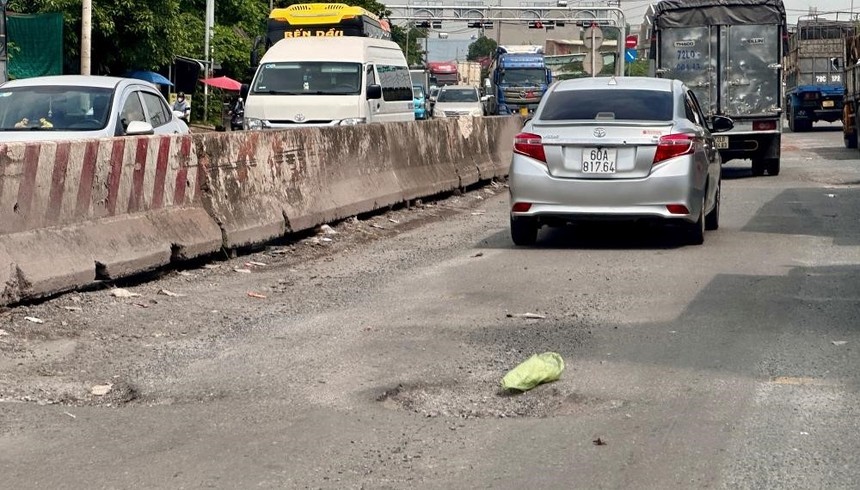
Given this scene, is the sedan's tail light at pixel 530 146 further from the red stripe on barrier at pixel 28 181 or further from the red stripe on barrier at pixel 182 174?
the red stripe on barrier at pixel 28 181

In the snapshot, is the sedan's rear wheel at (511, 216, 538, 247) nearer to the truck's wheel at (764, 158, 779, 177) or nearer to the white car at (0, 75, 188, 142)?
the white car at (0, 75, 188, 142)

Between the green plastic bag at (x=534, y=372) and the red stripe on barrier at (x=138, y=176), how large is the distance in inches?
171

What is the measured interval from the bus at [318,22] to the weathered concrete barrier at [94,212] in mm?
18197

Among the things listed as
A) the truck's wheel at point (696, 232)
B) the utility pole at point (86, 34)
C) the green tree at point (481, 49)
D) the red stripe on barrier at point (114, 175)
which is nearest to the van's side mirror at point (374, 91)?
the utility pole at point (86, 34)

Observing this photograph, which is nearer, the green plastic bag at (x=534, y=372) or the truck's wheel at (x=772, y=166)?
the green plastic bag at (x=534, y=372)

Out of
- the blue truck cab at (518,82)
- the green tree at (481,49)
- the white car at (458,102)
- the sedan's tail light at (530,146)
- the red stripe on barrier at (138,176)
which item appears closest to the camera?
the red stripe on barrier at (138,176)

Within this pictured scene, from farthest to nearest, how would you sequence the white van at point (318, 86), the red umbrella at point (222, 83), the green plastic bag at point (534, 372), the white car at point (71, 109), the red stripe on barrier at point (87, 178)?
the red umbrella at point (222, 83) < the white van at point (318, 86) < the white car at point (71, 109) < the red stripe on barrier at point (87, 178) < the green plastic bag at point (534, 372)

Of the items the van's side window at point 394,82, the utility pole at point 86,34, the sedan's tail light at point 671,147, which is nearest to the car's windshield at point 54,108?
the sedan's tail light at point 671,147

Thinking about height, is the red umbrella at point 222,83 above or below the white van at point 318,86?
above

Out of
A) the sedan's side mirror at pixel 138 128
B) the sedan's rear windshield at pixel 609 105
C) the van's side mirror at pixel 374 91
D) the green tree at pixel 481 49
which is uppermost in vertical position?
the green tree at pixel 481 49

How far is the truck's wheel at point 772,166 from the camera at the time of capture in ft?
73.4

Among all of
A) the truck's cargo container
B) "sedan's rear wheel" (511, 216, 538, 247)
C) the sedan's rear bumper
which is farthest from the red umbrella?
the sedan's rear bumper

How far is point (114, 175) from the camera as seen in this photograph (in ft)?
32.3

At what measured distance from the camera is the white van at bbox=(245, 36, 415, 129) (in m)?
21.9
